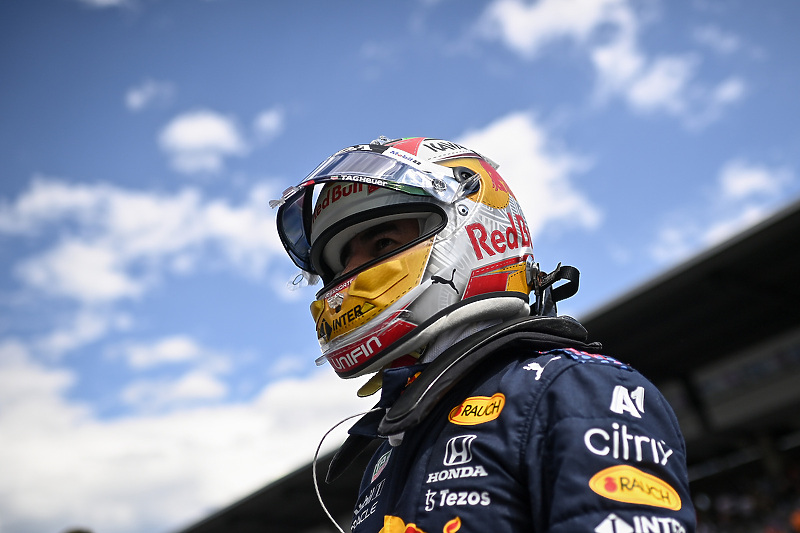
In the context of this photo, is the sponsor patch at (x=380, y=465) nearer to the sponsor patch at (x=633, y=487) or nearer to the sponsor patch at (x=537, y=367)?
the sponsor patch at (x=537, y=367)

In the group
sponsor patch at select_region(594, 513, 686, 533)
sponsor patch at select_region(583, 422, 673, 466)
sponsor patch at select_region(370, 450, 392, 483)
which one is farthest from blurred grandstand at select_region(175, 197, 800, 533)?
sponsor patch at select_region(594, 513, 686, 533)

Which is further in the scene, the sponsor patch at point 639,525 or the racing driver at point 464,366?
the racing driver at point 464,366

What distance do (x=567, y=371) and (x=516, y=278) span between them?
0.72 m

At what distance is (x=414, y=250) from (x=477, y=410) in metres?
0.68

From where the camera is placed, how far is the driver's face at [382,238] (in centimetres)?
235

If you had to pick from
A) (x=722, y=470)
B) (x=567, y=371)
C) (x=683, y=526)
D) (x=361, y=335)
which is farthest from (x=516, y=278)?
(x=722, y=470)

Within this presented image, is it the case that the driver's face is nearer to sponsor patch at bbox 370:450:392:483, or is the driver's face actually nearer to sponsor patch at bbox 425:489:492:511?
sponsor patch at bbox 370:450:392:483

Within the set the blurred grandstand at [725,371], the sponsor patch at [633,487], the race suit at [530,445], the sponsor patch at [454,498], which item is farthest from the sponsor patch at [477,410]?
the blurred grandstand at [725,371]

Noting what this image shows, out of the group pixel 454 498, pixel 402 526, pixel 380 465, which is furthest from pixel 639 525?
pixel 380 465

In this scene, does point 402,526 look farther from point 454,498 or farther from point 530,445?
point 530,445

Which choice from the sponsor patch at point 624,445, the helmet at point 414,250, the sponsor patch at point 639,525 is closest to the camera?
the sponsor patch at point 639,525

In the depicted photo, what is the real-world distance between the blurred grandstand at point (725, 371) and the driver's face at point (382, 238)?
6556mm

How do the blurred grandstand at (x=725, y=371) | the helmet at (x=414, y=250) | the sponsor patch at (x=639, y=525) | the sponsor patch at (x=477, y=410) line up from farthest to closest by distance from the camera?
the blurred grandstand at (x=725, y=371), the helmet at (x=414, y=250), the sponsor patch at (x=477, y=410), the sponsor patch at (x=639, y=525)

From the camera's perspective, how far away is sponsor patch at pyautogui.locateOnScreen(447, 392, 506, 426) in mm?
1602
